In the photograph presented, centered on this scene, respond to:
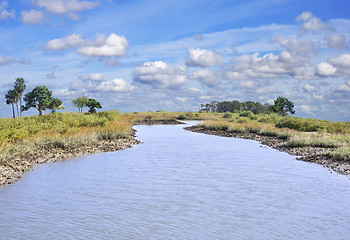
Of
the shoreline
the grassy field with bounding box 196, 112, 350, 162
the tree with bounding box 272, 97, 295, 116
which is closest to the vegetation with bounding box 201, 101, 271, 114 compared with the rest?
the tree with bounding box 272, 97, 295, 116

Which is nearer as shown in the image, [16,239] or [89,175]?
[16,239]

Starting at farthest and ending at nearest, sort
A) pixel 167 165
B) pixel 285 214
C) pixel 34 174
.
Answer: pixel 167 165
pixel 34 174
pixel 285 214

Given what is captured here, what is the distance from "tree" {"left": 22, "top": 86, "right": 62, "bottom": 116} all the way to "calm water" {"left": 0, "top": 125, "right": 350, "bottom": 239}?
9029 centimetres

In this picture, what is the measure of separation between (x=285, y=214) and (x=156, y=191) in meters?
5.32

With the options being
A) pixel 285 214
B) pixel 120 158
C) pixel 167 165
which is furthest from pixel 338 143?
pixel 285 214

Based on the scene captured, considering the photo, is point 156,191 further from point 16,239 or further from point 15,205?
point 16,239

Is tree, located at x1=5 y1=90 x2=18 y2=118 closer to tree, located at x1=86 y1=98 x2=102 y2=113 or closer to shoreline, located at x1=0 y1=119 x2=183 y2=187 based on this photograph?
tree, located at x1=86 y1=98 x2=102 y2=113

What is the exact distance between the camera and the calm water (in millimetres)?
8766

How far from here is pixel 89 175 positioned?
16875 mm

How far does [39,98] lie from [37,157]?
290ft

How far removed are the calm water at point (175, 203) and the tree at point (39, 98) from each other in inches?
3555

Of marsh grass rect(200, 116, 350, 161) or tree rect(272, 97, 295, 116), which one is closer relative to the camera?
marsh grass rect(200, 116, 350, 161)

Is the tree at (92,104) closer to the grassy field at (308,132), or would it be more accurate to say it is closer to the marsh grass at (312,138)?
the grassy field at (308,132)

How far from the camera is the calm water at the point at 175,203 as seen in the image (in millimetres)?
8766
